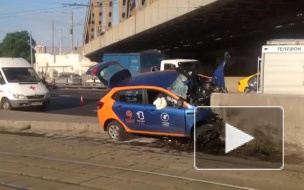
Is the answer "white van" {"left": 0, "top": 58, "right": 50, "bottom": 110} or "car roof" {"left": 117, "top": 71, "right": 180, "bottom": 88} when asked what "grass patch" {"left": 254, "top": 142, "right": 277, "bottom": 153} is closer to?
"car roof" {"left": 117, "top": 71, "right": 180, "bottom": 88}

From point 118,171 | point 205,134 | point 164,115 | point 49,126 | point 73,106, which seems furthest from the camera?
point 73,106

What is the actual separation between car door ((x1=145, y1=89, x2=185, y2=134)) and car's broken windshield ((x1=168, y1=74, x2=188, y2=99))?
0.19 meters

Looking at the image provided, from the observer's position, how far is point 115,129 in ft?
38.8

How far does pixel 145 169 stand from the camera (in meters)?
8.27

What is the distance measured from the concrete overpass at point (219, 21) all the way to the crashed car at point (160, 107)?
35.5 ft

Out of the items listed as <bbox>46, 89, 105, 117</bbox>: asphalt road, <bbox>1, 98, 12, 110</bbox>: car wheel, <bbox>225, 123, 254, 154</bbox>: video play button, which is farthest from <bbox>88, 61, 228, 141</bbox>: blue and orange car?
<bbox>1, 98, 12, 110</bbox>: car wheel

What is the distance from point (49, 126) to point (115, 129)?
4044mm

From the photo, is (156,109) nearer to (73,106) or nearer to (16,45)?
(73,106)

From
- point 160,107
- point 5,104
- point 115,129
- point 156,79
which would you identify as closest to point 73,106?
point 5,104

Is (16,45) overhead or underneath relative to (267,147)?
overhead

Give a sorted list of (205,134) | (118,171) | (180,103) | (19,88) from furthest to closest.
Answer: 1. (19,88)
2. (180,103)
3. (205,134)
4. (118,171)

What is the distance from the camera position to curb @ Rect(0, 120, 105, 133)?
44.9 feet

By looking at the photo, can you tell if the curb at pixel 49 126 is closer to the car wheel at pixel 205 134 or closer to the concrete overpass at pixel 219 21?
the car wheel at pixel 205 134

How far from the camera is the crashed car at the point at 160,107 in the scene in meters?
10.3
